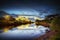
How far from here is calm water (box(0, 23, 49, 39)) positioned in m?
1.70

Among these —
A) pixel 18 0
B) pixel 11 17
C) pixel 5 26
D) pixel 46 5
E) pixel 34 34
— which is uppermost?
pixel 18 0

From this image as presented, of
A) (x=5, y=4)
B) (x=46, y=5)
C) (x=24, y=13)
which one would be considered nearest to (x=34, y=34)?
(x=24, y=13)

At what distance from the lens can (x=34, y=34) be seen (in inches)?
67.3

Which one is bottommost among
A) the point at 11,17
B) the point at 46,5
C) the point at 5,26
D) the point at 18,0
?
the point at 5,26

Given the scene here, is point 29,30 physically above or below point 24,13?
below

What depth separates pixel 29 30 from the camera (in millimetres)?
1713

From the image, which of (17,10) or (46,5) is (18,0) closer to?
(17,10)

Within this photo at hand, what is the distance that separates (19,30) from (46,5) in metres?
0.53

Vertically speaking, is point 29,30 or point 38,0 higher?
point 38,0

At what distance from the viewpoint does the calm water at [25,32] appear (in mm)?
1702

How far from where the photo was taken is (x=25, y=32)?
5.60ft

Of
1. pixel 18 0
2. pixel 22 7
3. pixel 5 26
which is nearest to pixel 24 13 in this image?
pixel 22 7

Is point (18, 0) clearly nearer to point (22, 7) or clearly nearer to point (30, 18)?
point (22, 7)

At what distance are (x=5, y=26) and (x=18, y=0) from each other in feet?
1.37
